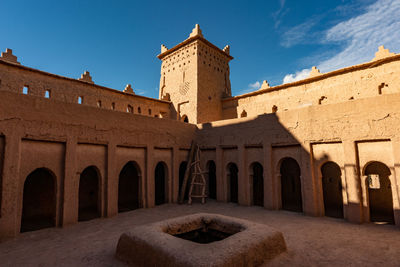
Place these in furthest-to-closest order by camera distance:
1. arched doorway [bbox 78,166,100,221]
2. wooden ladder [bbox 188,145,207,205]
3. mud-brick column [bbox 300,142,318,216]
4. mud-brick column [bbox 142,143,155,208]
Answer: wooden ladder [bbox 188,145,207,205]
arched doorway [bbox 78,166,100,221]
mud-brick column [bbox 142,143,155,208]
mud-brick column [bbox 300,142,318,216]

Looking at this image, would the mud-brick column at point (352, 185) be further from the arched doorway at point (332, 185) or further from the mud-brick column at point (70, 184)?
the mud-brick column at point (70, 184)

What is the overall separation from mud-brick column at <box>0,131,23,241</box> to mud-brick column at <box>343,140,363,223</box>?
1284 centimetres

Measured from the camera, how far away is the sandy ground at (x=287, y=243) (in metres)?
6.15

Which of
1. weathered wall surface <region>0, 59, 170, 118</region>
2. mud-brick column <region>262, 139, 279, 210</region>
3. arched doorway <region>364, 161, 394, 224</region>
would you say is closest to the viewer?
mud-brick column <region>262, 139, 279, 210</region>

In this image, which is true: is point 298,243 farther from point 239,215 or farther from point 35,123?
point 35,123

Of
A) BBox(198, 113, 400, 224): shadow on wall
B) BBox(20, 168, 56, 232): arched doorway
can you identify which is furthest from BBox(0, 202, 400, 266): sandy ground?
BBox(20, 168, 56, 232): arched doorway

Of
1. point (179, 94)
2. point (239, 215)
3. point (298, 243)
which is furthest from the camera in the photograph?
point (179, 94)

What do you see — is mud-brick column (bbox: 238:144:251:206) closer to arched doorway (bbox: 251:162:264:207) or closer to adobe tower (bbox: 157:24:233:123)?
arched doorway (bbox: 251:162:264:207)

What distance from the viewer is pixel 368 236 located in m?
7.91

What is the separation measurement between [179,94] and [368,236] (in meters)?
17.4

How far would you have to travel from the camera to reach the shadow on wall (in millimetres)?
10628

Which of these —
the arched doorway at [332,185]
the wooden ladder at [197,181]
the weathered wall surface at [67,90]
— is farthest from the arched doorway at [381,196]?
the weathered wall surface at [67,90]

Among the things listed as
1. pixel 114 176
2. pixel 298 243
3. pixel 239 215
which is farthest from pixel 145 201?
pixel 298 243

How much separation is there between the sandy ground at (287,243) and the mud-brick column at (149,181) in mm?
1948
